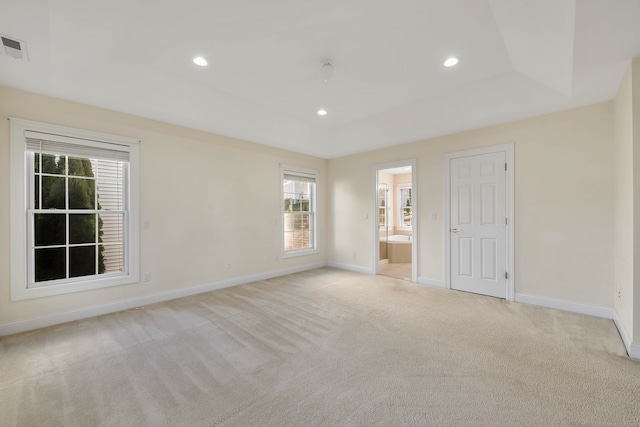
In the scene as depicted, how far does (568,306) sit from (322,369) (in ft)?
10.6

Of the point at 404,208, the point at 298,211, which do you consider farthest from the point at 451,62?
the point at 404,208

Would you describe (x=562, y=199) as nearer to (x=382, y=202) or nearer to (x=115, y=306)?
(x=382, y=202)

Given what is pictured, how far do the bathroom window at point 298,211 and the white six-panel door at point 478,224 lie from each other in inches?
111

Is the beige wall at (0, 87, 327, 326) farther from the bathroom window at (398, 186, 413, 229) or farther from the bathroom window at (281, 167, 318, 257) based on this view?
the bathroom window at (398, 186, 413, 229)

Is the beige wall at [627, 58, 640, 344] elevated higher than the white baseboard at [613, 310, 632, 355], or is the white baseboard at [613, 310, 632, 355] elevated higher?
the beige wall at [627, 58, 640, 344]

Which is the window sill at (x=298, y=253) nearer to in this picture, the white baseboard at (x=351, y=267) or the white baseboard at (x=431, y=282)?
the white baseboard at (x=351, y=267)

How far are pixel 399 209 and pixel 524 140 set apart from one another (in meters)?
5.07

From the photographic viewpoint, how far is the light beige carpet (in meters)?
1.68

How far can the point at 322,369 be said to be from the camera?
7.07 feet

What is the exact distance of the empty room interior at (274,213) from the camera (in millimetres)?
1896

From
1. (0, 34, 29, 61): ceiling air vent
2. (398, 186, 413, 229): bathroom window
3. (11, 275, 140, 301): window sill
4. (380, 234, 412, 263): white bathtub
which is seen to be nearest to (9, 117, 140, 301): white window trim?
(11, 275, 140, 301): window sill

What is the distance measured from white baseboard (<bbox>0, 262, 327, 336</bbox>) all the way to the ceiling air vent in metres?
2.56

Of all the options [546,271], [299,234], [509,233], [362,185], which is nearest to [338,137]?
[362,185]

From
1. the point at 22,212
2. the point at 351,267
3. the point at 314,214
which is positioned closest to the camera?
the point at 22,212
